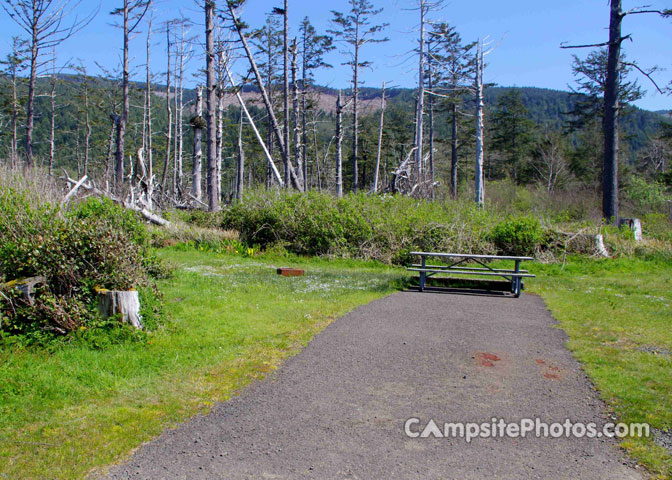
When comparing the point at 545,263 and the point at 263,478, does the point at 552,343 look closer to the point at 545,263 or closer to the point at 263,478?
the point at 263,478

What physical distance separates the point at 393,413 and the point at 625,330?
15.4ft

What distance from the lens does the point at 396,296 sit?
384 inches

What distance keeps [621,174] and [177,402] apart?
4080 cm

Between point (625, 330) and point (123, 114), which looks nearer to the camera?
point (625, 330)

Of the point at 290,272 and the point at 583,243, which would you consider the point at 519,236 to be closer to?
the point at 583,243

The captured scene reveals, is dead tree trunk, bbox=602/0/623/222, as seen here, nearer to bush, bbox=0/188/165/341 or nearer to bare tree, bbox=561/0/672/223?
bare tree, bbox=561/0/672/223

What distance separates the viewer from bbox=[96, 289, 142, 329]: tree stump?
20.5ft

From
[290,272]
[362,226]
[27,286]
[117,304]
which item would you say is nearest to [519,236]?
[362,226]

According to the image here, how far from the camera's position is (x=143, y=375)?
5.21m

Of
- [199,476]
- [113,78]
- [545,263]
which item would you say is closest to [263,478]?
[199,476]

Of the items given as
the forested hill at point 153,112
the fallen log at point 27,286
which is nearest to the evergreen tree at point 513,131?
the forested hill at point 153,112

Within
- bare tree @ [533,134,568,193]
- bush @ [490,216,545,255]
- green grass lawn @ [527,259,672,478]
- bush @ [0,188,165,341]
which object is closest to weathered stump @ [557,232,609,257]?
bush @ [490,216,545,255]

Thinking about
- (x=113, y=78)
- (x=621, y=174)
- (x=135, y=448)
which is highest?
(x=113, y=78)

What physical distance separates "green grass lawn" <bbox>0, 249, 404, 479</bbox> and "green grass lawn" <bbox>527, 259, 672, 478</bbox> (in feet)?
11.3
